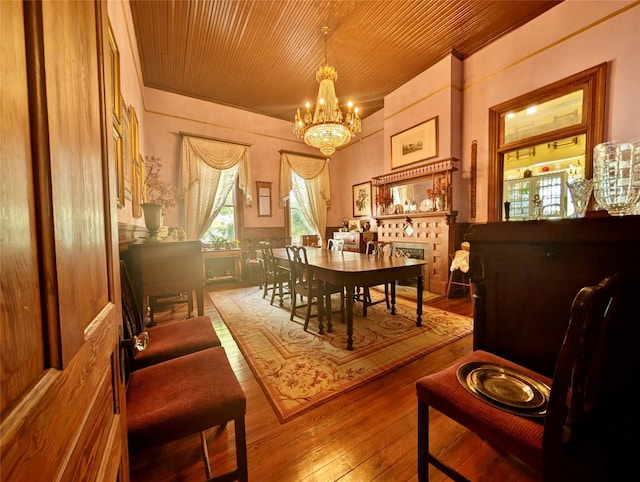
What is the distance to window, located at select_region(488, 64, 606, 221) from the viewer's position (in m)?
2.94

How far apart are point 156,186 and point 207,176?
98 centimetres

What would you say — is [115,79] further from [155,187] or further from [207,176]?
[207,176]

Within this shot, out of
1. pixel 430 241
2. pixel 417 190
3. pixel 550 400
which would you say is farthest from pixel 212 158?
pixel 550 400

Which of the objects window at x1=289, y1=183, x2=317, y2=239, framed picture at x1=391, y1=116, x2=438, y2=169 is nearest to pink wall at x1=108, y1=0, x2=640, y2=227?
framed picture at x1=391, y1=116, x2=438, y2=169

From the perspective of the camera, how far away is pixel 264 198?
581 centimetres

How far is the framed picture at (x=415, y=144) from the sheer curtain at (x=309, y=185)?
6.65 feet

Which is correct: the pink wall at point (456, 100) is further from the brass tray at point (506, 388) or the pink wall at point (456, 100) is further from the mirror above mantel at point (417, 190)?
the brass tray at point (506, 388)

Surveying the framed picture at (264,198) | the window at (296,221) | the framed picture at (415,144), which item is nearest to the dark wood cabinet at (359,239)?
the window at (296,221)

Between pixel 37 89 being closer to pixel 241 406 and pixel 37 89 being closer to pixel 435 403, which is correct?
pixel 241 406

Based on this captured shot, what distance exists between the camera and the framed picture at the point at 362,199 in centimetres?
614

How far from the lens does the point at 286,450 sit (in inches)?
52.6

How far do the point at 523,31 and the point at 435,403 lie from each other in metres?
4.79

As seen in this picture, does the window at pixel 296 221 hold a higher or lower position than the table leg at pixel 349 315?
higher

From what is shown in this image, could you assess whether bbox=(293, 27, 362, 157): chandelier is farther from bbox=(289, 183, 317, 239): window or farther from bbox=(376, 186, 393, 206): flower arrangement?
bbox=(289, 183, 317, 239): window
